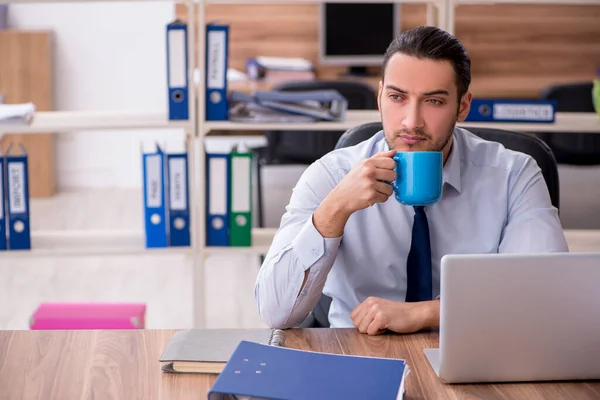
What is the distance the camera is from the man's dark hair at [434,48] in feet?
5.60

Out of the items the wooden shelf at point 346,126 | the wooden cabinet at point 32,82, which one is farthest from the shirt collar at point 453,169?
the wooden cabinet at point 32,82

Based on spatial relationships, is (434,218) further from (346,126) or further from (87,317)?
(87,317)

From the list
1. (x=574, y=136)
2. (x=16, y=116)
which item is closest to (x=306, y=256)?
(x=16, y=116)

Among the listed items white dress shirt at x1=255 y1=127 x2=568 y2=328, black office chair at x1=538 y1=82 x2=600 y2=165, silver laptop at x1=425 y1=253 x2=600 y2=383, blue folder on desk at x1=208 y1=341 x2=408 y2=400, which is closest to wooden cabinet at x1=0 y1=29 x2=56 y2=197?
black office chair at x1=538 y1=82 x2=600 y2=165

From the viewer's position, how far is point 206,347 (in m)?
1.33

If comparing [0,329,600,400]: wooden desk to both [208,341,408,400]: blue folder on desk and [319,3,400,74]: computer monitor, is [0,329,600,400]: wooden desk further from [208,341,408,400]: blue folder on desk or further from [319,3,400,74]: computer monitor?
[319,3,400,74]: computer monitor

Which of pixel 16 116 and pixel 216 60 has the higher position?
pixel 216 60

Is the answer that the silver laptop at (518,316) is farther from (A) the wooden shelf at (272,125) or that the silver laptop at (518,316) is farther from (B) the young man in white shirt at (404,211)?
(A) the wooden shelf at (272,125)

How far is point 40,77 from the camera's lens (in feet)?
17.7

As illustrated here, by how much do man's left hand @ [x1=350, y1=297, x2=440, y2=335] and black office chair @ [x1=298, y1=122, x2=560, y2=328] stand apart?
39 cm

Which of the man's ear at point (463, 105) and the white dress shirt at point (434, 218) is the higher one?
the man's ear at point (463, 105)

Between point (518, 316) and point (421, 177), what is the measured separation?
32 cm

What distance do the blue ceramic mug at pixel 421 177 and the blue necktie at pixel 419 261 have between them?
0.92 feet

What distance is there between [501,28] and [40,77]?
292 cm
